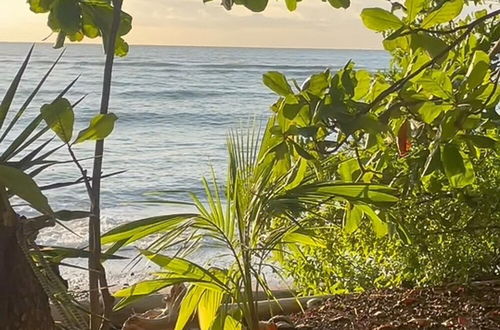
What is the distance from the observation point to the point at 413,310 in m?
2.01

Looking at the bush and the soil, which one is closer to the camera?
the soil

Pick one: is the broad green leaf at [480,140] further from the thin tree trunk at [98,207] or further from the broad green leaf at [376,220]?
the thin tree trunk at [98,207]

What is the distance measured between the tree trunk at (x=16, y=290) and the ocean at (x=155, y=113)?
2.54ft

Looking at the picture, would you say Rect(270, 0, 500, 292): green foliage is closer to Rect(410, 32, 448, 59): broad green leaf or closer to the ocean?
Rect(410, 32, 448, 59): broad green leaf

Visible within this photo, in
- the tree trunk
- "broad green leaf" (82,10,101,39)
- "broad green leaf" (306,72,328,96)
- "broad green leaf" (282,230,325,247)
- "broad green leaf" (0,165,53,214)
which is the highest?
"broad green leaf" (82,10,101,39)

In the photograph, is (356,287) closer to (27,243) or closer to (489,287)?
(489,287)

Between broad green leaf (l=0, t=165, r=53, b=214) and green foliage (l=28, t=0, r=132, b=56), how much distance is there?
8.8 inches

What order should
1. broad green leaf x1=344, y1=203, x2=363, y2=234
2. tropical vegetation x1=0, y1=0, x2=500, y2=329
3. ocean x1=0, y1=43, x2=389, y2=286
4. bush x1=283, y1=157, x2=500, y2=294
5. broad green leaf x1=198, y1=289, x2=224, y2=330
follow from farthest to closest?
ocean x1=0, y1=43, x2=389, y2=286
bush x1=283, y1=157, x2=500, y2=294
broad green leaf x1=198, y1=289, x2=224, y2=330
broad green leaf x1=344, y1=203, x2=363, y2=234
tropical vegetation x1=0, y1=0, x2=500, y2=329

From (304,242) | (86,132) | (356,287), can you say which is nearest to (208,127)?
(356,287)

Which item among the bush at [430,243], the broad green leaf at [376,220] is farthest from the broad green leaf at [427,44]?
the bush at [430,243]

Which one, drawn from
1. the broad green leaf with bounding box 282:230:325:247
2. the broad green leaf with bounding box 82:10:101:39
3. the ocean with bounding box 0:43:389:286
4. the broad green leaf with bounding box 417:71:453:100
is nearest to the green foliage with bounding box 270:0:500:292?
the broad green leaf with bounding box 417:71:453:100

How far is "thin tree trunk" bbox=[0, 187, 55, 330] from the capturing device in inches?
25.7

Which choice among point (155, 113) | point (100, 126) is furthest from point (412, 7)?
point (155, 113)

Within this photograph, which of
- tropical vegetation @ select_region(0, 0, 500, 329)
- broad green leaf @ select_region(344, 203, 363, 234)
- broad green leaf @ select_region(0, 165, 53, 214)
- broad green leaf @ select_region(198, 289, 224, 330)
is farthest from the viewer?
broad green leaf @ select_region(198, 289, 224, 330)
